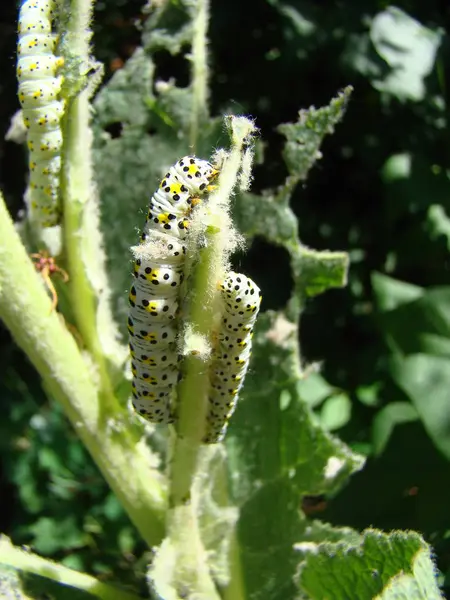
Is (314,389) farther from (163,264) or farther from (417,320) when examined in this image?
(163,264)

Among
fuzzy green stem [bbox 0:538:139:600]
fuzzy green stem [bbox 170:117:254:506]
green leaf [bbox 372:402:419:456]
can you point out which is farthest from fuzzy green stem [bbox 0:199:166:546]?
green leaf [bbox 372:402:419:456]

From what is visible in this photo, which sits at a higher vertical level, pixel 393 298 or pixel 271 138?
pixel 393 298

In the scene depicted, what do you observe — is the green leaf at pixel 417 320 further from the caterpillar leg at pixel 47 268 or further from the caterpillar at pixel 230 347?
the caterpillar leg at pixel 47 268

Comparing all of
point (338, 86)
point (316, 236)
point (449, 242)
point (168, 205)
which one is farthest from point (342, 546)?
point (338, 86)

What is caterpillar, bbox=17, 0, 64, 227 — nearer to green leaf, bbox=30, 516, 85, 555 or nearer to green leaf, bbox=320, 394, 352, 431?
green leaf, bbox=320, 394, 352, 431

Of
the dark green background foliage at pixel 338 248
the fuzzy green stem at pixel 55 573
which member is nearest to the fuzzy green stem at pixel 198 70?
the dark green background foliage at pixel 338 248

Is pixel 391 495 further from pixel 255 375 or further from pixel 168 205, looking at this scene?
pixel 168 205
